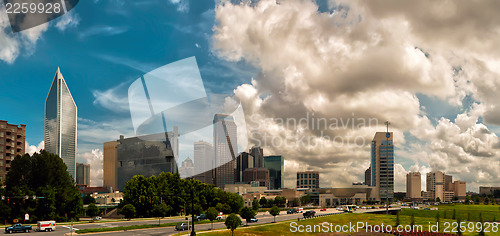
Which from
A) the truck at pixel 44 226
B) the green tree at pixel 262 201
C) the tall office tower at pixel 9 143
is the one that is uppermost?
the tall office tower at pixel 9 143

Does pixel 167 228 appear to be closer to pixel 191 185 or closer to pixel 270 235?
pixel 270 235

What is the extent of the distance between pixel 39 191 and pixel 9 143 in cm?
7618

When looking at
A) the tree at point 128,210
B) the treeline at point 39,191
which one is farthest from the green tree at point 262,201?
the treeline at point 39,191

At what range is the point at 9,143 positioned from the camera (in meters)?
157

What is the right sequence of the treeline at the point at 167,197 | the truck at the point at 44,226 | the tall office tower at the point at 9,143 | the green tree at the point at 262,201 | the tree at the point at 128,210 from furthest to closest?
the green tree at the point at 262,201, the tall office tower at the point at 9,143, the treeline at the point at 167,197, the tree at the point at 128,210, the truck at the point at 44,226

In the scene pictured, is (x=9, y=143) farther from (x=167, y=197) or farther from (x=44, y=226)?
(x=44, y=226)

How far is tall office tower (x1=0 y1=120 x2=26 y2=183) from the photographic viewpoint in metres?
153

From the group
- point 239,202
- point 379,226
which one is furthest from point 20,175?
point 379,226

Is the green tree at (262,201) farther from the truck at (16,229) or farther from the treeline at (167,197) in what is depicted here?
the truck at (16,229)

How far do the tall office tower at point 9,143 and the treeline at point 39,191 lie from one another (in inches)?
2459

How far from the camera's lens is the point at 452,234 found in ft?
234

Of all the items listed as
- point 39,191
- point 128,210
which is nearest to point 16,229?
point 39,191

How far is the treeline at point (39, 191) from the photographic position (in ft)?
300

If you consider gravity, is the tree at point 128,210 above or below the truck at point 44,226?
below
